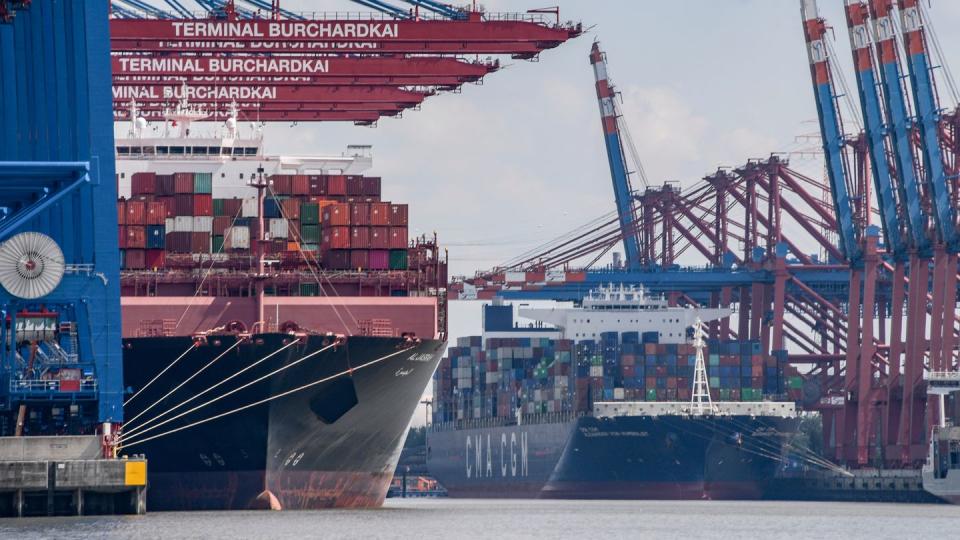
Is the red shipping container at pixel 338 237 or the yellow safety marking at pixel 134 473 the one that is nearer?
the yellow safety marking at pixel 134 473

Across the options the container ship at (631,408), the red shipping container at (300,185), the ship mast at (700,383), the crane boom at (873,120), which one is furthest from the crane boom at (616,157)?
the red shipping container at (300,185)

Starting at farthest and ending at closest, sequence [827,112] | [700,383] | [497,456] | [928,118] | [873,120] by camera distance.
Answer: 1. [497,456]
2. [700,383]
3. [827,112]
4. [873,120]
5. [928,118]

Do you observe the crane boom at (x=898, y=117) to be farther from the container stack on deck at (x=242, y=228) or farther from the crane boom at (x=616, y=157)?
the crane boom at (x=616, y=157)

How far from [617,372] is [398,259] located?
113 ft

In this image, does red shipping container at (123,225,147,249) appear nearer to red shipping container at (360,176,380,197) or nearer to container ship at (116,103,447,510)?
container ship at (116,103,447,510)

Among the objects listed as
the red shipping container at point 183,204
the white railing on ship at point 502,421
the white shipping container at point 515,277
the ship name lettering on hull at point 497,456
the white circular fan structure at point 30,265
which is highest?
the red shipping container at point 183,204

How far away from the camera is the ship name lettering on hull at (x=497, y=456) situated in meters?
98.6

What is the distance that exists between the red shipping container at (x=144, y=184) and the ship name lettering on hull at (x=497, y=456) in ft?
136

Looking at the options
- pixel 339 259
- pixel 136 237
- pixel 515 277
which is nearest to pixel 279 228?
pixel 339 259

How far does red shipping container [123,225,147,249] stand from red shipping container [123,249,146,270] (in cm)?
21

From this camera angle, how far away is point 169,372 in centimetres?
5384

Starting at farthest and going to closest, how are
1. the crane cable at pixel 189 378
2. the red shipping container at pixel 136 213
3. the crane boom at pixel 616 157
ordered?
the crane boom at pixel 616 157
the red shipping container at pixel 136 213
the crane cable at pixel 189 378

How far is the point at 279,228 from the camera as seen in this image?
5791 cm

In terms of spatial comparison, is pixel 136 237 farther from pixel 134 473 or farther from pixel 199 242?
pixel 134 473
